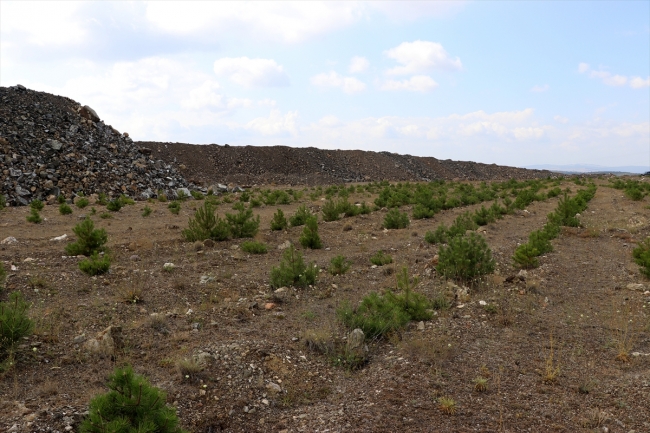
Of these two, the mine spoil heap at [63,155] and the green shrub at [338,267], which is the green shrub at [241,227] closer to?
the green shrub at [338,267]

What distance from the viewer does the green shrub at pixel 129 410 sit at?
3.28 meters

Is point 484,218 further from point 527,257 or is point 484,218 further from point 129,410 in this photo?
point 129,410

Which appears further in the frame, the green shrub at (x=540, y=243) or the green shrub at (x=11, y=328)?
the green shrub at (x=540, y=243)

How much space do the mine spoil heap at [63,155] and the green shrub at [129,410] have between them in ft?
66.2

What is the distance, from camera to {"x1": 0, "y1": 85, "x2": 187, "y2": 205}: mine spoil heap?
22375 millimetres

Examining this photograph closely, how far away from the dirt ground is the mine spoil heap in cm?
1379

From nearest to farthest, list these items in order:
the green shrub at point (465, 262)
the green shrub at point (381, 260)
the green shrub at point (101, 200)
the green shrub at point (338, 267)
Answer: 1. the green shrub at point (465, 262)
2. the green shrub at point (338, 267)
3. the green shrub at point (381, 260)
4. the green shrub at point (101, 200)

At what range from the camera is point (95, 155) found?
26.3 meters

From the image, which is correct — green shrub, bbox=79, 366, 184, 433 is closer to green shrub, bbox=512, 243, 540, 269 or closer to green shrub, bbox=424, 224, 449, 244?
green shrub, bbox=512, 243, 540, 269

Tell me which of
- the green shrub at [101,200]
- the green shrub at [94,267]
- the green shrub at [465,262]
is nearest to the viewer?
the green shrub at [465,262]

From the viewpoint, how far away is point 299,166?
153 feet

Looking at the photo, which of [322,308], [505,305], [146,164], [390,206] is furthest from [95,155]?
[505,305]

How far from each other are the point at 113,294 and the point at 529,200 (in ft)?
60.9

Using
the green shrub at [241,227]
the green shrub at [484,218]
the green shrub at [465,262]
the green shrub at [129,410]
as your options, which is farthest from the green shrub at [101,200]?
the green shrub at [129,410]
